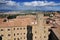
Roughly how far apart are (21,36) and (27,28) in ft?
5.58

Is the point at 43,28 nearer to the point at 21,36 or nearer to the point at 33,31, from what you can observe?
the point at 33,31

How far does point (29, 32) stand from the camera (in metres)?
31.1

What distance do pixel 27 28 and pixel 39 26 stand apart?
9.77 feet

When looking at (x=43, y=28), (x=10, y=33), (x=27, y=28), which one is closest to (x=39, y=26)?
(x=43, y=28)

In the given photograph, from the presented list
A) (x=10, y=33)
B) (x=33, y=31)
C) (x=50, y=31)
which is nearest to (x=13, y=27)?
(x=10, y=33)

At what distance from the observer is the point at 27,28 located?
32219 mm

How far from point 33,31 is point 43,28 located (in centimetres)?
168

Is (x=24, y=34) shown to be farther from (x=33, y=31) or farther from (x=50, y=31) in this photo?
(x=50, y=31)

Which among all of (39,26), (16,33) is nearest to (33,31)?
(39,26)

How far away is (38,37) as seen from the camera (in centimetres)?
3000

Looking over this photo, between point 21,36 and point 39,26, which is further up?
point 39,26

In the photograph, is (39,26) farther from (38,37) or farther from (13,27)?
→ (13,27)

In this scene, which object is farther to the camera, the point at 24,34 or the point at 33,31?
the point at 24,34

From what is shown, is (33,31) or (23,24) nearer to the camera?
(33,31)
